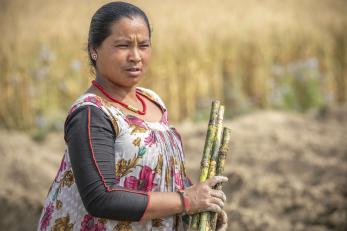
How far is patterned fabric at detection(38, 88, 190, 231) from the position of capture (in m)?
2.15

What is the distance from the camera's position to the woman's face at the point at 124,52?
2.19 m

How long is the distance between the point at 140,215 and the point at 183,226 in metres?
0.29

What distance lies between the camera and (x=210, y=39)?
9984 millimetres

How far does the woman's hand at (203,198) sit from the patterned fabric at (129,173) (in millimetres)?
105

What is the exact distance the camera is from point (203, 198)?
7.10 feet

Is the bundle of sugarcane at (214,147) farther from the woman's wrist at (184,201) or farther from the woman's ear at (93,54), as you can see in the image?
the woman's ear at (93,54)

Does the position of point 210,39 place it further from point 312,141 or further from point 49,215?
point 49,215

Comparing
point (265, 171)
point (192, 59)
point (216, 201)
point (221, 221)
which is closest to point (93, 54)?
point (216, 201)

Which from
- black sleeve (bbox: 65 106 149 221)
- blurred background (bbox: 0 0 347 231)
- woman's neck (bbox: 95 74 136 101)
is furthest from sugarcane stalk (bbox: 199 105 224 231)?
blurred background (bbox: 0 0 347 231)

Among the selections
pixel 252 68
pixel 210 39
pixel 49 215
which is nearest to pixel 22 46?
pixel 210 39

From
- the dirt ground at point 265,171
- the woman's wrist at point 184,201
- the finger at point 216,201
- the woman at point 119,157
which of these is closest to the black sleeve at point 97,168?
the woman at point 119,157

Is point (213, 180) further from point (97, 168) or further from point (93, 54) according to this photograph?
point (93, 54)

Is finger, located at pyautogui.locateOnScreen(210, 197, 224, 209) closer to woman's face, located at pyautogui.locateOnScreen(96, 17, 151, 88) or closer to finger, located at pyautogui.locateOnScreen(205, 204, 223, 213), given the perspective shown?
finger, located at pyautogui.locateOnScreen(205, 204, 223, 213)

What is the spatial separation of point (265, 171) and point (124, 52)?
5105 millimetres
